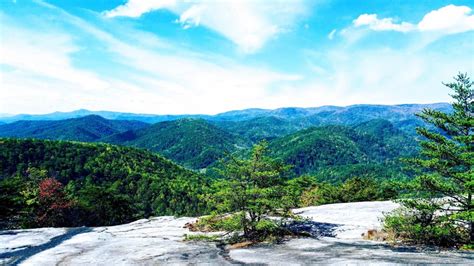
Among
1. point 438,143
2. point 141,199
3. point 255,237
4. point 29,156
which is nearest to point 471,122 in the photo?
point 438,143

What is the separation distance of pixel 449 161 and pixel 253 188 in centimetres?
1203

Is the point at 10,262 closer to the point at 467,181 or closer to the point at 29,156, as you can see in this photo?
the point at 467,181

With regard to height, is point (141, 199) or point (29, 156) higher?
point (29, 156)

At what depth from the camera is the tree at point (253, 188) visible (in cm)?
2394

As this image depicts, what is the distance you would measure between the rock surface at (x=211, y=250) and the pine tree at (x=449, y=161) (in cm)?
336

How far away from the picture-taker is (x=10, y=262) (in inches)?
774

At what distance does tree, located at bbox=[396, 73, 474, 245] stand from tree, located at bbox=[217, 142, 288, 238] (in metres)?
8.43

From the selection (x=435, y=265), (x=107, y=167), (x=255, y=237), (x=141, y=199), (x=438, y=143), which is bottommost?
(x=141, y=199)

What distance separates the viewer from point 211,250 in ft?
70.0

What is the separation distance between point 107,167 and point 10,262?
164699 millimetres

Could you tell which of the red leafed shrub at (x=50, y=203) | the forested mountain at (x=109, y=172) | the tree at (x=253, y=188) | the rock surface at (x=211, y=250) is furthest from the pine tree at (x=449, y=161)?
the forested mountain at (x=109, y=172)

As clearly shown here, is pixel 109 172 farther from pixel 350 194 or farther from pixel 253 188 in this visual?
pixel 253 188

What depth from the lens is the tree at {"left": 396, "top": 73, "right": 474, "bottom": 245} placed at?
64.2 feet

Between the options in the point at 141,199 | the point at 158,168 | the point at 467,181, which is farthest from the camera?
the point at 158,168
